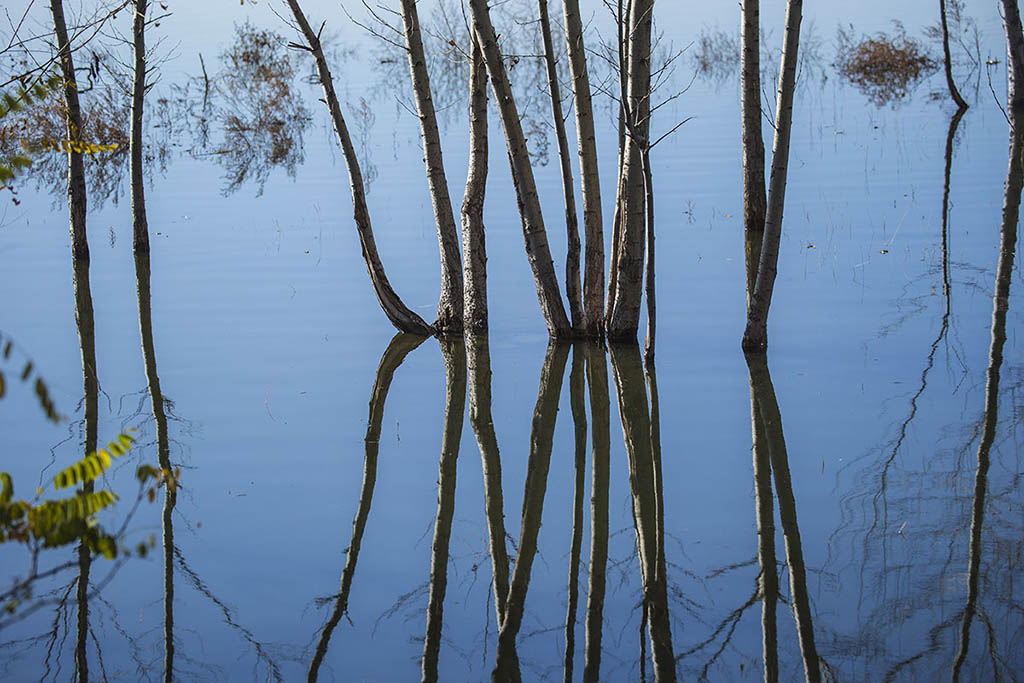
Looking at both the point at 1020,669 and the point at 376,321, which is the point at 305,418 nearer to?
the point at 376,321

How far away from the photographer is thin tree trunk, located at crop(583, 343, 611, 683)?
4.66m

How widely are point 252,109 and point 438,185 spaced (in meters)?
16.6

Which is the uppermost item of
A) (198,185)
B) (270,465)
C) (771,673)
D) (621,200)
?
(198,185)

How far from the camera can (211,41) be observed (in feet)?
123

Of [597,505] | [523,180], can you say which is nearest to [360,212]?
[523,180]

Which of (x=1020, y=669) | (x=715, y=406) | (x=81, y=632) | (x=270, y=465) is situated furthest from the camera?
(x=715, y=406)

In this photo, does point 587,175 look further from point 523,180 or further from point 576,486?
point 576,486

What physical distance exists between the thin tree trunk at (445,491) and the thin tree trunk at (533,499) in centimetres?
30

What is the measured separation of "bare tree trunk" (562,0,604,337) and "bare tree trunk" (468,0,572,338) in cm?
25

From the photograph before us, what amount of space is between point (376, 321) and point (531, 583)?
5549mm

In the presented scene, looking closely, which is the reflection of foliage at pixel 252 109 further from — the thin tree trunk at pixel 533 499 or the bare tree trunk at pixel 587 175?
the thin tree trunk at pixel 533 499

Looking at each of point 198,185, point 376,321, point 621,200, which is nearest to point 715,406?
point 621,200

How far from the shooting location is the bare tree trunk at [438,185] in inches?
342

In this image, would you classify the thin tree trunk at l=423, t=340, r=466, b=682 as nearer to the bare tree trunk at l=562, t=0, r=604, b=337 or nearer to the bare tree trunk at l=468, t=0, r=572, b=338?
the bare tree trunk at l=468, t=0, r=572, b=338
